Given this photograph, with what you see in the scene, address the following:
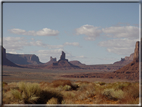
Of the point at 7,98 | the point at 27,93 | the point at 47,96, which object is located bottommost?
the point at 47,96

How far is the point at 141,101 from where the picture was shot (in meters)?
7.21

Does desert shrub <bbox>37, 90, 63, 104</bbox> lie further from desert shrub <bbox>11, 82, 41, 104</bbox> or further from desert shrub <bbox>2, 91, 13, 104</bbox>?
desert shrub <bbox>2, 91, 13, 104</bbox>

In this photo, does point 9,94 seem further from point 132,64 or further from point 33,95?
point 132,64

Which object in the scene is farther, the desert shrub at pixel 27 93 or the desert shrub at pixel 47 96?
the desert shrub at pixel 47 96

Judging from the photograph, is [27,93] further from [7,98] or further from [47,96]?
[47,96]

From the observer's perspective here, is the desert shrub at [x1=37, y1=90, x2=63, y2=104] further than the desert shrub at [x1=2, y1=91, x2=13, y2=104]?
Yes

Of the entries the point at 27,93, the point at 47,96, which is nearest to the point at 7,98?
the point at 27,93

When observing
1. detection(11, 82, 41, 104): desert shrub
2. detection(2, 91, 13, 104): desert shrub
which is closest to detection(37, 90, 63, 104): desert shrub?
detection(11, 82, 41, 104): desert shrub

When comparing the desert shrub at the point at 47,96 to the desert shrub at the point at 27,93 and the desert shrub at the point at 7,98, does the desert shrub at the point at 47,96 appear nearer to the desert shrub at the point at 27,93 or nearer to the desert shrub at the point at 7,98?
the desert shrub at the point at 27,93

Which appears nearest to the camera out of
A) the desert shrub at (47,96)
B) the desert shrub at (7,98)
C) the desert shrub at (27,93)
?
the desert shrub at (7,98)

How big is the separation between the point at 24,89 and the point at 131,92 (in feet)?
20.2

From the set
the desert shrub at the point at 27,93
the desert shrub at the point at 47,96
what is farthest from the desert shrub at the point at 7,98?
the desert shrub at the point at 47,96

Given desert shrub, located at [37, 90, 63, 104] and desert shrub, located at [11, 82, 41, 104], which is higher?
desert shrub, located at [11, 82, 41, 104]

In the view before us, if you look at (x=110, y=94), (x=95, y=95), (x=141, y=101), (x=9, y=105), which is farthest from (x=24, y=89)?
(x=141, y=101)
